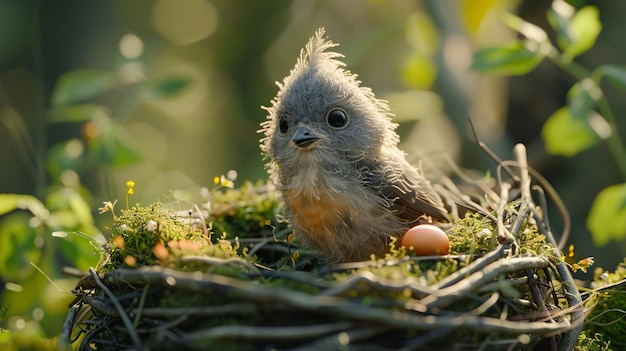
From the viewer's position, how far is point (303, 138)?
1905 mm

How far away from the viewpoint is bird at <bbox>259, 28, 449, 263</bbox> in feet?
6.38

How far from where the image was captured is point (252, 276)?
1.47 m

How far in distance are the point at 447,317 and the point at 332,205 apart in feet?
2.21

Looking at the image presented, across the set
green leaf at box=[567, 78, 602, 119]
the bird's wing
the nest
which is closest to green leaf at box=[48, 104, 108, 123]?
the nest

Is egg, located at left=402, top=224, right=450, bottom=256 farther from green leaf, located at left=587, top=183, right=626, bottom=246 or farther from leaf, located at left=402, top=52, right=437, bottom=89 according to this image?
leaf, located at left=402, top=52, right=437, bottom=89

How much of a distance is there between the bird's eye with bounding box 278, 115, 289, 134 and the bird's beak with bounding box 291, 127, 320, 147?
0.14 meters

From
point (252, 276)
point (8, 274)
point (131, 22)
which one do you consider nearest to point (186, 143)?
point (131, 22)

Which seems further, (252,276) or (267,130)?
(267,130)

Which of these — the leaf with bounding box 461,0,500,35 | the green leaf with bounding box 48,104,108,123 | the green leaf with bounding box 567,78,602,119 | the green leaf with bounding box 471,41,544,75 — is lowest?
the green leaf with bounding box 48,104,108,123

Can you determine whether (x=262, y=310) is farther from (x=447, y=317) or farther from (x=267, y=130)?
(x=267, y=130)

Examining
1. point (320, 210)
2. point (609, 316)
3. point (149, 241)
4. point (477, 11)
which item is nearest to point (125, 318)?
point (149, 241)

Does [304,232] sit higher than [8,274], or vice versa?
[304,232]

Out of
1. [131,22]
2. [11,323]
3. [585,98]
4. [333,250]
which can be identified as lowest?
[11,323]

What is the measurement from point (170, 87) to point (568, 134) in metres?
1.71
